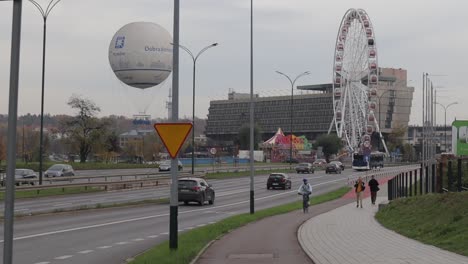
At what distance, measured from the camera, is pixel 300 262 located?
14422mm

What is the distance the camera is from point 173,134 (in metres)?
14.5

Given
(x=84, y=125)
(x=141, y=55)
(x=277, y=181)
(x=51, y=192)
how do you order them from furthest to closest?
(x=84, y=125)
(x=141, y=55)
(x=277, y=181)
(x=51, y=192)

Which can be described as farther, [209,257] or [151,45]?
[151,45]

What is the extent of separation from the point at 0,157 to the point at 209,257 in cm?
6671

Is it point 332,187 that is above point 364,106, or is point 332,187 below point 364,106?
below

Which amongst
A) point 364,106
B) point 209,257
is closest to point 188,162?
point 364,106

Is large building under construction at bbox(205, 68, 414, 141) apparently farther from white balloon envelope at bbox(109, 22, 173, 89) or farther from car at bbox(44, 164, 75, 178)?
car at bbox(44, 164, 75, 178)

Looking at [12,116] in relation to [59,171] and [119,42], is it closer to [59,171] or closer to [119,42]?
[59,171]

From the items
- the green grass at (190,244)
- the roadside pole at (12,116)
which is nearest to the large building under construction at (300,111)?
the green grass at (190,244)

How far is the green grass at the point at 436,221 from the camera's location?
1598cm

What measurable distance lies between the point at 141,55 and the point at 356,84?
41.7 metres

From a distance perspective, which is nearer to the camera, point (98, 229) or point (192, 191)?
point (98, 229)

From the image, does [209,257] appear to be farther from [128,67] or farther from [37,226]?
[128,67]

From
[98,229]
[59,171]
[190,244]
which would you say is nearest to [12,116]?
[190,244]
